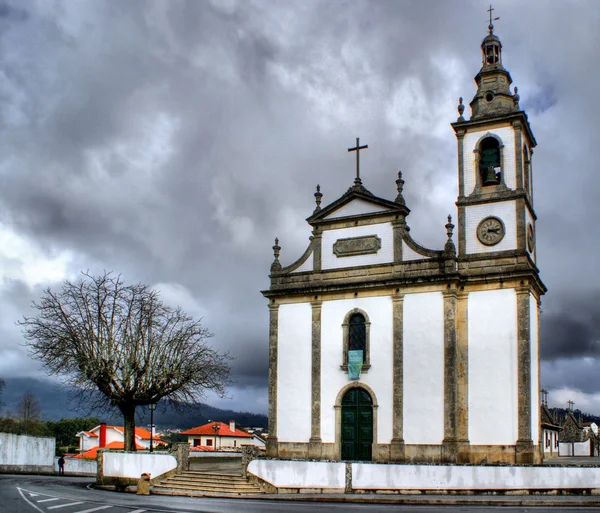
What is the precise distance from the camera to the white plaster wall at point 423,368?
27516 mm

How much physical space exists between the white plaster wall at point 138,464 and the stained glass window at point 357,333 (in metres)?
8.52

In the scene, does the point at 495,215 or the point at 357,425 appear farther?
the point at 495,215

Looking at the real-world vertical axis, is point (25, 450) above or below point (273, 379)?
below

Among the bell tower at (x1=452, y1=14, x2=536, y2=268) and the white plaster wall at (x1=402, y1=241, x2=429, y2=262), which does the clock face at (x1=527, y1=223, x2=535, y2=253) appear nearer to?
the bell tower at (x1=452, y1=14, x2=536, y2=268)

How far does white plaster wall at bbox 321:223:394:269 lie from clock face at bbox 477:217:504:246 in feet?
11.5

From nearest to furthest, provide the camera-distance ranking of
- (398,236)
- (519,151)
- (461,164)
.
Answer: (519,151) → (398,236) → (461,164)

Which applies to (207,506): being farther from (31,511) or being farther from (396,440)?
(396,440)

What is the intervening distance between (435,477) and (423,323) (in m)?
7.58

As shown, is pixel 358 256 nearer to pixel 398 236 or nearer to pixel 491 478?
pixel 398 236

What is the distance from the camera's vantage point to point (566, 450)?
201ft

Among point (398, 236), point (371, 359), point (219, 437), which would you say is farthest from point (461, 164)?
point (219, 437)

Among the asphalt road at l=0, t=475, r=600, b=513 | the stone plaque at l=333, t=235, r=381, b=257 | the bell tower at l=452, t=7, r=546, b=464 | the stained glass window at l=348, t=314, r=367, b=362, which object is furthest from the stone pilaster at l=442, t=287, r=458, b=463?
the asphalt road at l=0, t=475, r=600, b=513

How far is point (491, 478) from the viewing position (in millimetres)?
21672

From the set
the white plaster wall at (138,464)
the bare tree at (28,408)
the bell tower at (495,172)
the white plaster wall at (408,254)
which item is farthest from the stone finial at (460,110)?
the bare tree at (28,408)
